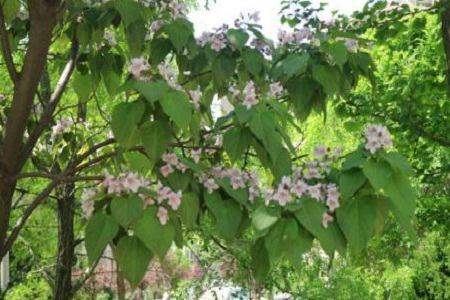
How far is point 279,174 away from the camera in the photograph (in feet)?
4.84

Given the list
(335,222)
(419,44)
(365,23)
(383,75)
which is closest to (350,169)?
(335,222)

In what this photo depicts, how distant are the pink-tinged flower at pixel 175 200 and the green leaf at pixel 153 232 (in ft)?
0.23

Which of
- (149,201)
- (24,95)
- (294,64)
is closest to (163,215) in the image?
(149,201)

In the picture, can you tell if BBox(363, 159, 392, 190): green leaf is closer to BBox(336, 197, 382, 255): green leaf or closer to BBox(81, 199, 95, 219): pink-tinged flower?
BBox(336, 197, 382, 255): green leaf

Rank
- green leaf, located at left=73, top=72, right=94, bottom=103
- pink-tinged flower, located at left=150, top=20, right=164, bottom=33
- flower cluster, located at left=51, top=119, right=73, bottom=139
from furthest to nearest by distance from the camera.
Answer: flower cluster, located at left=51, top=119, right=73, bottom=139 < green leaf, located at left=73, top=72, right=94, bottom=103 < pink-tinged flower, located at left=150, top=20, right=164, bottom=33

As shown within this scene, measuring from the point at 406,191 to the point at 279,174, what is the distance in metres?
0.36

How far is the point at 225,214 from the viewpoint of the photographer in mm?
1420

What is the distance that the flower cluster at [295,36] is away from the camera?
188cm

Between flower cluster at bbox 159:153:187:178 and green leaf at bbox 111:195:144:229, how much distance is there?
8.4 inches

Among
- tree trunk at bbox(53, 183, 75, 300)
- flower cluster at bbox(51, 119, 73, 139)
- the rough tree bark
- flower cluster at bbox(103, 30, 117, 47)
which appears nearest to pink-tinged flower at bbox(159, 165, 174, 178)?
the rough tree bark

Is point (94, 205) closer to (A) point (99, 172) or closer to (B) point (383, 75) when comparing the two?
(A) point (99, 172)

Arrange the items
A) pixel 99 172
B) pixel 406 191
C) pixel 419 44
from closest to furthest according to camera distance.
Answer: pixel 406 191, pixel 99 172, pixel 419 44

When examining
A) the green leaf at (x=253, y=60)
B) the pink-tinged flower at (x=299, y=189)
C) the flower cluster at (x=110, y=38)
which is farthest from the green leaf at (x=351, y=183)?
the flower cluster at (x=110, y=38)

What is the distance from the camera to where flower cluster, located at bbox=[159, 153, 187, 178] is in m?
1.47
